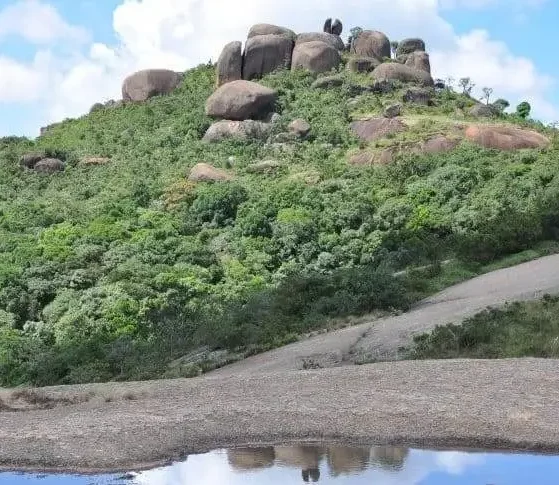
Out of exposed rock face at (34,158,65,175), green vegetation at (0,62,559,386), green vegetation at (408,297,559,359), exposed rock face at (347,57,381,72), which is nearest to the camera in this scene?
green vegetation at (408,297,559,359)

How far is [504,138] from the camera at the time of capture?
36375 mm

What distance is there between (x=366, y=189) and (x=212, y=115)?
13.6 m

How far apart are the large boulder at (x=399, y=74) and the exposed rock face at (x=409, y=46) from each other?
3774 millimetres

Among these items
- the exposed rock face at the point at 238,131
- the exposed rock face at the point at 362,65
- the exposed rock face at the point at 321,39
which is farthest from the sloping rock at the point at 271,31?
Answer: the exposed rock face at the point at 238,131

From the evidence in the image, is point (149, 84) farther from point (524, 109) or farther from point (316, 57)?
point (524, 109)

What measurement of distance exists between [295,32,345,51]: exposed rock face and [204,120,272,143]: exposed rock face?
905 cm

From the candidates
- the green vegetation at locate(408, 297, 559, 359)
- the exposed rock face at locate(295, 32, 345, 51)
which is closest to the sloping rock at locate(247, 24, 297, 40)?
the exposed rock face at locate(295, 32, 345, 51)

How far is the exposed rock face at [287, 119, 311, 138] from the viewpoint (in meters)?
41.2

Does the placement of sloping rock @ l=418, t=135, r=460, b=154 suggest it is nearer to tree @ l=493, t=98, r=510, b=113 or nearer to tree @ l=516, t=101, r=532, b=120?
tree @ l=493, t=98, r=510, b=113

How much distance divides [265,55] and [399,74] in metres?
7.67

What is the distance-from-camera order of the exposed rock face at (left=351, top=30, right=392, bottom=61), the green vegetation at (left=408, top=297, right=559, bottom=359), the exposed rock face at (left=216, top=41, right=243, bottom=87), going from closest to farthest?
the green vegetation at (left=408, top=297, right=559, bottom=359) < the exposed rock face at (left=216, top=41, right=243, bottom=87) < the exposed rock face at (left=351, top=30, right=392, bottom=61)

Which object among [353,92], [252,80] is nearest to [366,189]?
[353,92]

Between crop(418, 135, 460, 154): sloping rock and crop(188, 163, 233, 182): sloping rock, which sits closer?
crop(418, 135, 460, 154): sloping rock

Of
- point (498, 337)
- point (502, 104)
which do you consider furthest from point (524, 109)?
point (498, 337)
